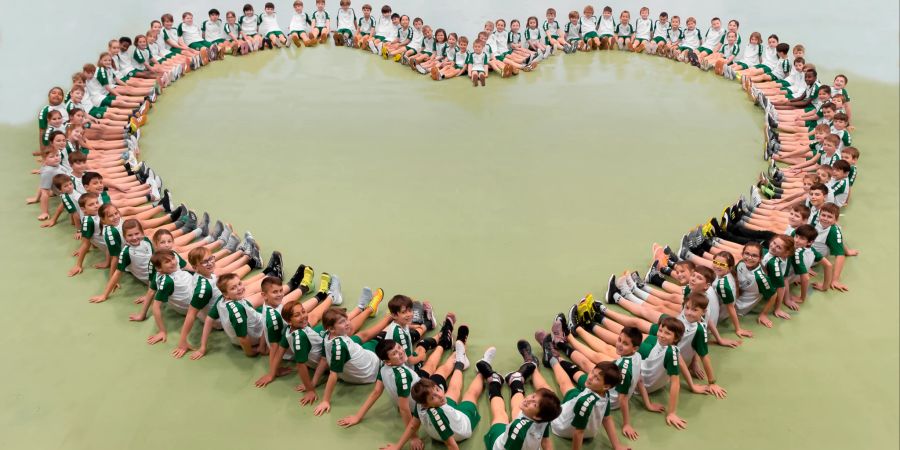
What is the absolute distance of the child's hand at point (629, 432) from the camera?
14.7ft

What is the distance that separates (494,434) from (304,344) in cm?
143

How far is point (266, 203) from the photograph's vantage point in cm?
709

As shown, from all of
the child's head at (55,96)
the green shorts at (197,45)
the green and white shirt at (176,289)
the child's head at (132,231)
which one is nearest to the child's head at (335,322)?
the green and white shirt at (176,289)

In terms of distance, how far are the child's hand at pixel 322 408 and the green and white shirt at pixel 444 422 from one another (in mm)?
760

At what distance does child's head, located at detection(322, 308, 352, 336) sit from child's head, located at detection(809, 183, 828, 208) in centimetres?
411

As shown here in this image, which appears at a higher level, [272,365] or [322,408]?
[272,365]

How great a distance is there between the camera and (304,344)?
15.5ft

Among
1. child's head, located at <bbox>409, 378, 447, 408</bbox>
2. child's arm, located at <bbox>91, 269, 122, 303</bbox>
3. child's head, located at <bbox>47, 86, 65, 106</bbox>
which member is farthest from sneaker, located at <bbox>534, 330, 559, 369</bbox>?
child's head, located at <bbox>47, 86, 65, 106</bbox>

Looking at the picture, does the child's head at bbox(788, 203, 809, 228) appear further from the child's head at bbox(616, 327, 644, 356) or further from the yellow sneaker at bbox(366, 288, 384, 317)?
the yellow sneaker at bbox(366, 288, 384, 317)

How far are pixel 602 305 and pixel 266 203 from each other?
11.8ft

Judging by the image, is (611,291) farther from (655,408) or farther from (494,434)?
(494,434)

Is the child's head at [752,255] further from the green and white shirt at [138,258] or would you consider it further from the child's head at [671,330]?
the green and white shirt at [138,258]

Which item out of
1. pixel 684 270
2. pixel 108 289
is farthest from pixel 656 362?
pixel 108 289

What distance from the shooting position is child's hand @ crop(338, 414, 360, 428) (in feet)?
15.2
